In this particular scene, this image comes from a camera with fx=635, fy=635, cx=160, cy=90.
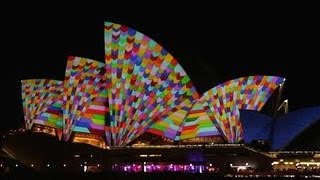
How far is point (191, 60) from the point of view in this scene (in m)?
51.1

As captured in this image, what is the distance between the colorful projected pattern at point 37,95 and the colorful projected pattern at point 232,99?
40.2ft

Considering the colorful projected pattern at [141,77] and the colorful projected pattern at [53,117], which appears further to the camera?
the colorful projected pattern at [53,117]

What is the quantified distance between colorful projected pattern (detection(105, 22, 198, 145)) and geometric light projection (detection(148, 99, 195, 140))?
68 cm

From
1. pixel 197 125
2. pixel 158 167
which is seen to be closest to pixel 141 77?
pixel 197 125

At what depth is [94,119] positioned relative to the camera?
51.6 metres

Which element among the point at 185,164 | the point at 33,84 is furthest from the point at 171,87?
the point at 33,84

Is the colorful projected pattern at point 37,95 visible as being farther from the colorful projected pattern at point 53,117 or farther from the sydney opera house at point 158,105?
the sydney opera house at point 158,105

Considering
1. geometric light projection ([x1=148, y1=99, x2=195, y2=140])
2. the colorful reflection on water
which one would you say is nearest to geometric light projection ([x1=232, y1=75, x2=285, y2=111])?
geometric light projection ([x1=148, y1=99, x2=195, y2=140])

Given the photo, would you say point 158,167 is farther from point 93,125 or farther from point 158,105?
point 93,125

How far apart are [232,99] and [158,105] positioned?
5696 millimetres

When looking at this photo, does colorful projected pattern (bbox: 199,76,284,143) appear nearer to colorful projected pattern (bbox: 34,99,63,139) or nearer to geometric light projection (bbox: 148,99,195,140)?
geometric light projection (bbox: 148,99,195,140)

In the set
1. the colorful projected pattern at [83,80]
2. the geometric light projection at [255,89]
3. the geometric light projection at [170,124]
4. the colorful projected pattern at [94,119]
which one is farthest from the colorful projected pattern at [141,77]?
the geometric light projection at [255,89]

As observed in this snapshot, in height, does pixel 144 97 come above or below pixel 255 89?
below

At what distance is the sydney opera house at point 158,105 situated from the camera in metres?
47.2
